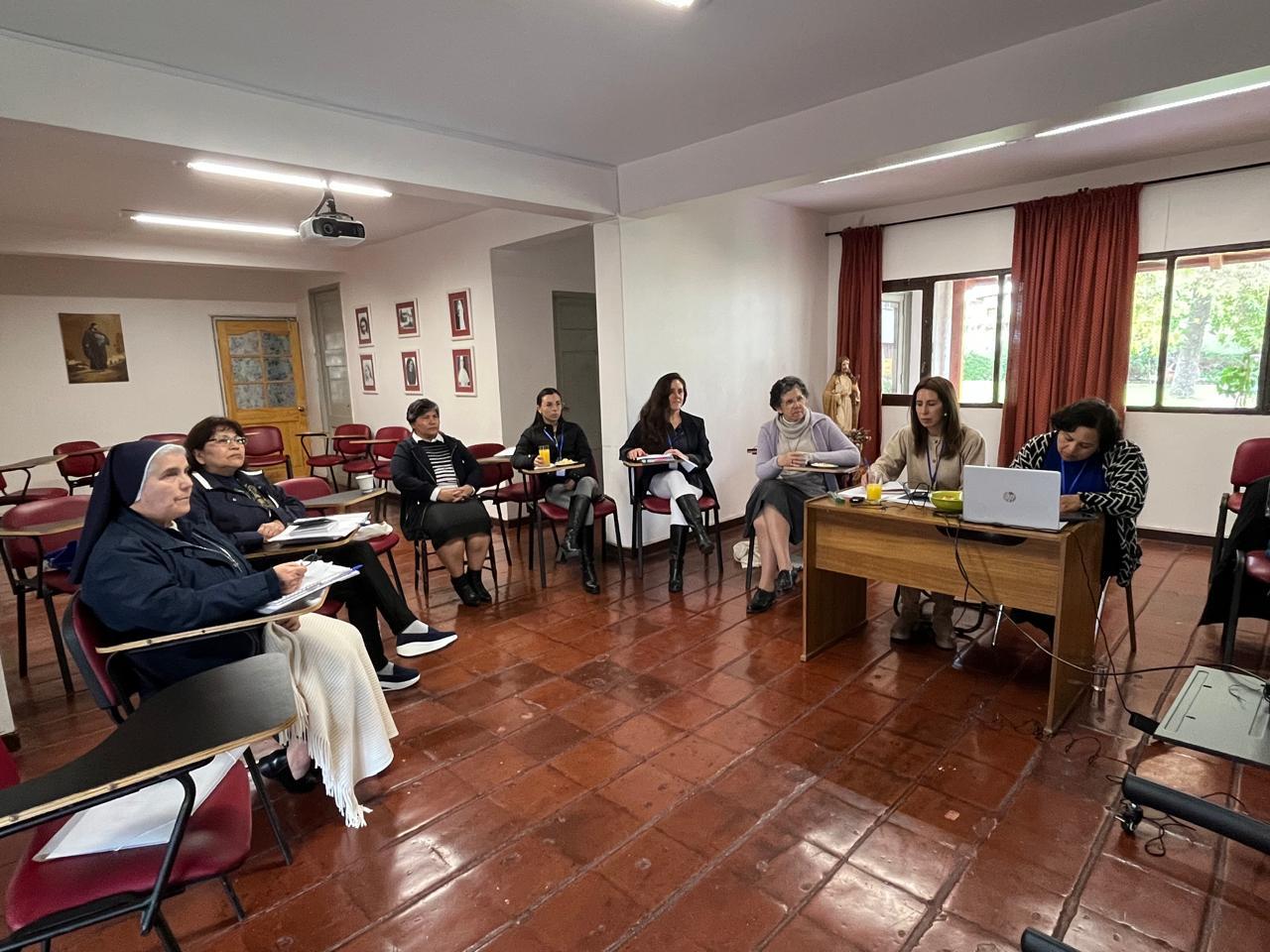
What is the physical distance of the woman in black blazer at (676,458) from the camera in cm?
429

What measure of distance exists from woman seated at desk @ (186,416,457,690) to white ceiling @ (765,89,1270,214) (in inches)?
124

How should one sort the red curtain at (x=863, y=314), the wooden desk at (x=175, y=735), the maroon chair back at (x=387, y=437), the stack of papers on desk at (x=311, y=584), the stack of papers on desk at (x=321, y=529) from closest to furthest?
the wooden desk at (x=175, y=735)
the stack of papers on desk at (x=311, y=584)
the stack of papers on desk at (x=321, y=529)
the red curtain at (x=863, y=314)
the maroon chair back at (x=387, y=437)

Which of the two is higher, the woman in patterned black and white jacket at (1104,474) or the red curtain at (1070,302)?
the red curtain at (1070,302)

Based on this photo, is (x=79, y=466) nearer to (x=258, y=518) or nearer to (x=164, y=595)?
(x=258, y=518)

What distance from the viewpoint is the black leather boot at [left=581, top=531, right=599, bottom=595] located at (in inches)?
167

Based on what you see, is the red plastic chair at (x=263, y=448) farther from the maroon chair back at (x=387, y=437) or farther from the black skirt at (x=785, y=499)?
the black skirt at (x=785, y=499)

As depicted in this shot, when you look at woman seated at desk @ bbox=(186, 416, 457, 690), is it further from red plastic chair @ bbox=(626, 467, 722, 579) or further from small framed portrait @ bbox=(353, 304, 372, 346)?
small framed portrait @ bbox=(353, 304, 372, 346)

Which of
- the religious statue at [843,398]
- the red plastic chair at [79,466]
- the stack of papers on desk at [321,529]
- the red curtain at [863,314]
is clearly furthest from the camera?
the red curtain at [863,314]

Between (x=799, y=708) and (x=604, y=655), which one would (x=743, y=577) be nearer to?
(x=604, y=655)

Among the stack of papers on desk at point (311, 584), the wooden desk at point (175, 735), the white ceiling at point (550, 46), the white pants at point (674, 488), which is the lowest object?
the white pants at point (674, 488)

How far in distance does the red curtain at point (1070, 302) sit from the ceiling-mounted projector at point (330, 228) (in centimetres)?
483

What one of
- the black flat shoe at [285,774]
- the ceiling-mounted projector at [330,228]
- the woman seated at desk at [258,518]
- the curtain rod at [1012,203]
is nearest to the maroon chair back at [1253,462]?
the curtain rod at [1012,203]

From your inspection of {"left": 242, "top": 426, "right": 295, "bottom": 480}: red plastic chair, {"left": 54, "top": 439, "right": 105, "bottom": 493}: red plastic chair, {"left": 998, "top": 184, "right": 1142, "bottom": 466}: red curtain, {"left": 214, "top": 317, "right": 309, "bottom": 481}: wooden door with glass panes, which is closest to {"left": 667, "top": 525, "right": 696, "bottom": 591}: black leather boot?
{"left": 998, "top": 184, "right": 1142, "bottom": 466}: red curtain

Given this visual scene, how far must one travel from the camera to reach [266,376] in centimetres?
809
